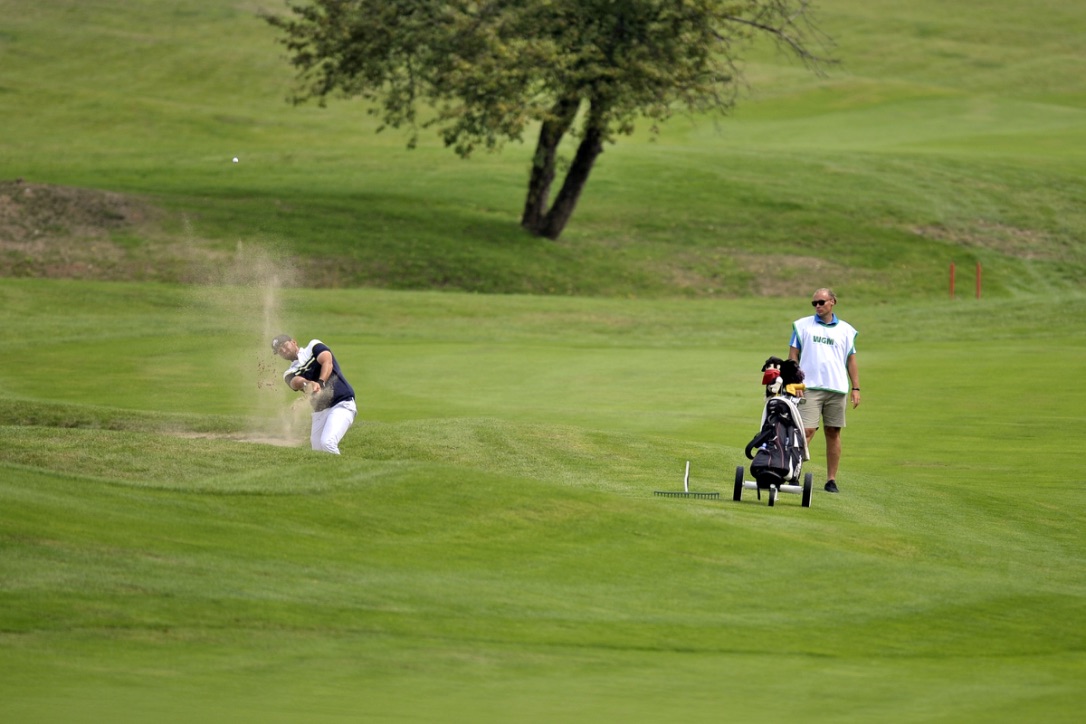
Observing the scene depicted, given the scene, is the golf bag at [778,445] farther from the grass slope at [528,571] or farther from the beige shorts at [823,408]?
the beige shorts at [823,408]

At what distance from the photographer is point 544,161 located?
4550 centimetres

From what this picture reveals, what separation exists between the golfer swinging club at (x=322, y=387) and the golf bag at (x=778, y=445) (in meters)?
4.36

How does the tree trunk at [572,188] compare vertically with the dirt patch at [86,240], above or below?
above

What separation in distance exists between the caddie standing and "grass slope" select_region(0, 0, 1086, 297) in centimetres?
2666

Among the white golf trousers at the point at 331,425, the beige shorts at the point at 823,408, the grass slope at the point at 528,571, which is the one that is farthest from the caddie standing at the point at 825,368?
the white golf trousers at the point at 331,425

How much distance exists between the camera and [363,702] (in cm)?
821

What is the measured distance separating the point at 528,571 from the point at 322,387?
5105 mm

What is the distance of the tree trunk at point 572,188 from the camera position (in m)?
44.7

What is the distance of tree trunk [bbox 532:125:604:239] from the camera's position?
44.7 m

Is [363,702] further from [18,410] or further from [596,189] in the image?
[596,189]

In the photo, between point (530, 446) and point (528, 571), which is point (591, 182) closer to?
point (530, 446)

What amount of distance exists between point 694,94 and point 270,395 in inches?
893

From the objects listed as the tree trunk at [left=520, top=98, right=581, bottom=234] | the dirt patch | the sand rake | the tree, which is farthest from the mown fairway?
the tree

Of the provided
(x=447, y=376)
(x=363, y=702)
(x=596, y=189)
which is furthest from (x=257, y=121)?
(x=363, y=702)
